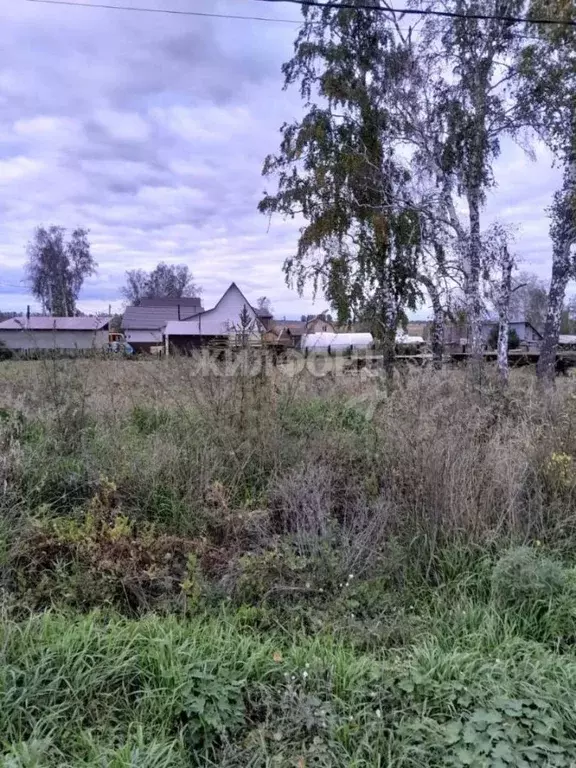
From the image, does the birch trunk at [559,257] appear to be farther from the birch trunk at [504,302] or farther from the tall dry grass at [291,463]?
the tall dry grass at [291,463]

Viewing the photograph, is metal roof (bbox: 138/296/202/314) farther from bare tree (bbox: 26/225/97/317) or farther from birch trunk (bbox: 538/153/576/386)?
birch trunk (bbox: 538/153/576/386)

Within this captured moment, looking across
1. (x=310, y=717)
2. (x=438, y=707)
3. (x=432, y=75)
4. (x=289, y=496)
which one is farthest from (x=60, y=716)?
(x=432, y=75)

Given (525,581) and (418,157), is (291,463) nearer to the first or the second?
(525,581)

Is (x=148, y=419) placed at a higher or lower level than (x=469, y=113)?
lower

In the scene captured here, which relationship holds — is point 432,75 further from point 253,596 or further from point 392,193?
point 253,596

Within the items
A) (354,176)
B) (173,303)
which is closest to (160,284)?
(173,303)

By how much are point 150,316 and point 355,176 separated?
109ft

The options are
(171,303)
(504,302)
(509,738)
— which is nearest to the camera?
(509,738)

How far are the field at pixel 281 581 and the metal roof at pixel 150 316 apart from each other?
3783cm

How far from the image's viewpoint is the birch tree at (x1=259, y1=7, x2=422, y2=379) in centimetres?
1197

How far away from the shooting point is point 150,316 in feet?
138

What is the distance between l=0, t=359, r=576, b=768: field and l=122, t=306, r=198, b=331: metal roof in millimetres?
37829

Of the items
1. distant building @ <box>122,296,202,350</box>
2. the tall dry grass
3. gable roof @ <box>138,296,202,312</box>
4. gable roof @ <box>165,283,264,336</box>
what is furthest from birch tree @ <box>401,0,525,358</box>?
gable roof @ <box>138,296,202,312</box>

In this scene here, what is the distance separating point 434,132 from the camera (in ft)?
37.1
